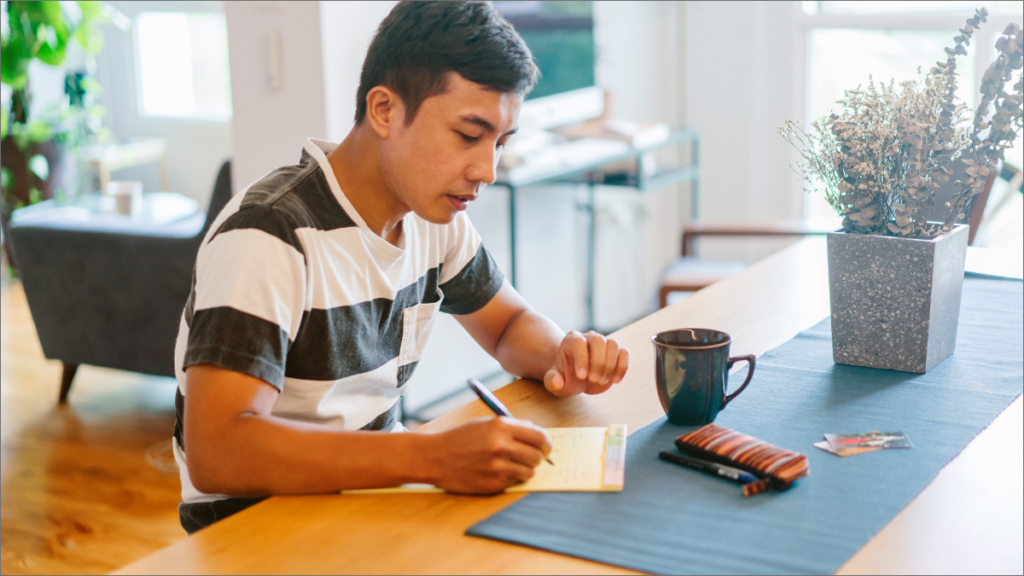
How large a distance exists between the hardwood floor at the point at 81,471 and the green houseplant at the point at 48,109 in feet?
4.07

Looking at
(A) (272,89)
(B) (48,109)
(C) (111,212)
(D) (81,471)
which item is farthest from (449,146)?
(B) (48,109)

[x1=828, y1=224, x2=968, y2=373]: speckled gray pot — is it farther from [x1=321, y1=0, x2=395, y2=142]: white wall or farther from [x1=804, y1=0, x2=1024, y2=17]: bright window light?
[x1=804, y1=0, x2=1024, y2=17]: bright window light

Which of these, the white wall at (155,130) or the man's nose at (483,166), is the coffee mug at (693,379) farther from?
the white wall at (155,130)

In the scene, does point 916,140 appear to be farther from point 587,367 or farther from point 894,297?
point 587,367

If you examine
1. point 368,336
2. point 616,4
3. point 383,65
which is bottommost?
point 368,336

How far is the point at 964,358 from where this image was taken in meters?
1.28

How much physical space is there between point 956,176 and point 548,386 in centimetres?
56

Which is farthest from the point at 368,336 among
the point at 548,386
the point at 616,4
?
the point at 616,4

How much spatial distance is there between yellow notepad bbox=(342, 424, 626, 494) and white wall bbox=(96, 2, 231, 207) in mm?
4482

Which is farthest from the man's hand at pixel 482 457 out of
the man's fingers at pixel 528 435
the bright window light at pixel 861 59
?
the bright window light at pixel 861 59

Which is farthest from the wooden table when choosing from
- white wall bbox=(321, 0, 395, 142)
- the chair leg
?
the chair leg

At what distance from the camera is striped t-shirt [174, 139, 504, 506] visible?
0.96 metres

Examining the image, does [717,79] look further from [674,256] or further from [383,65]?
[383,65]

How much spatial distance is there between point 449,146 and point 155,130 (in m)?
4.75
